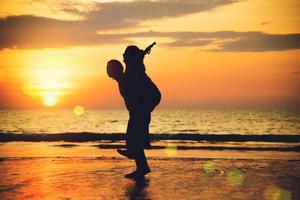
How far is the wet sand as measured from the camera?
729cm

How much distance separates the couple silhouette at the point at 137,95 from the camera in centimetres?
898

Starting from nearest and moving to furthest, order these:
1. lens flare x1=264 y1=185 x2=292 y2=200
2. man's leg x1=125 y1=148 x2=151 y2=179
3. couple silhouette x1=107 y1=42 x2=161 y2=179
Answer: lens flare x1=264 y1=185 x2=292 y2=200, couple silhouette x1=107 y1=42 x2=161 y2=179, man's leg x1=125 y1=148 x2=151 y2=179

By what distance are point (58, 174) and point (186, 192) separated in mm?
3700

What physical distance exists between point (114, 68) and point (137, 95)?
78 centimetres

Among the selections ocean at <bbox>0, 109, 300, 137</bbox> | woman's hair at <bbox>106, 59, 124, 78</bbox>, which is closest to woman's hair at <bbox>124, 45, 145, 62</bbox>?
woman's hair at <bbox>106, 59, 124, 78</bbox>

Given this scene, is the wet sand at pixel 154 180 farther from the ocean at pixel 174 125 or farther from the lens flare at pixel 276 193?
the ocean at pixel 174 125

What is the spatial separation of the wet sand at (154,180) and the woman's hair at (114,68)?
2.30 metres

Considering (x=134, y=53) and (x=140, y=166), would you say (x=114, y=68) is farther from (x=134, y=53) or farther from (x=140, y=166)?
(x=140, y=166)

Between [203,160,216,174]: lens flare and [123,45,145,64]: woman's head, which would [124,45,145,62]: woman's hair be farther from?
[203,160,216,174]: lens flare

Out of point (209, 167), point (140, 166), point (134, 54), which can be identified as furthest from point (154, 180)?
point (209, 167)

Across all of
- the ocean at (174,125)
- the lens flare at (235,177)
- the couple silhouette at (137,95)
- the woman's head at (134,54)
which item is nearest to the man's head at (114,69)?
the couple silhouette at (137,95)

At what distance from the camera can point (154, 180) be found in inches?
348

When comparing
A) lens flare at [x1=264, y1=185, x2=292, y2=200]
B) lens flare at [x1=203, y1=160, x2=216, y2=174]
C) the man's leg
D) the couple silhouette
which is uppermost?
the couple silhouette

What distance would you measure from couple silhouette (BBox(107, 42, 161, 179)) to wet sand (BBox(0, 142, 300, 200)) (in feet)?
2.28
